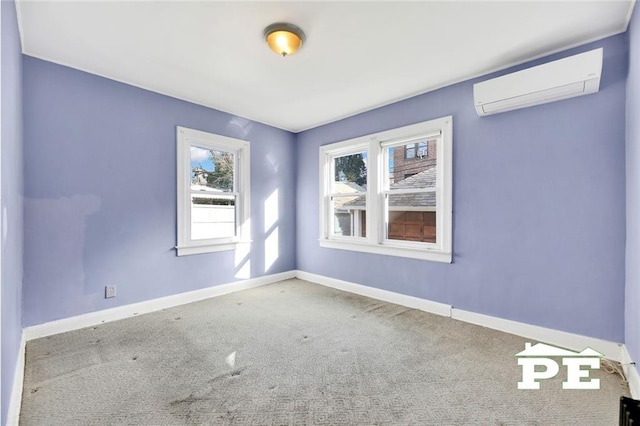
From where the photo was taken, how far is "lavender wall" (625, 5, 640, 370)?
74.1 inches

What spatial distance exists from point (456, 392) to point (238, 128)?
12.6 feet

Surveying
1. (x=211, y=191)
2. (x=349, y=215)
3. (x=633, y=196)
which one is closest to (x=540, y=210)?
(x=633, y=196)

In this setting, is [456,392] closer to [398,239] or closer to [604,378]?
[604,378]

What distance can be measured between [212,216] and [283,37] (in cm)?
246

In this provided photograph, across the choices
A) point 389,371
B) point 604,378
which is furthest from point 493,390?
point 604,378

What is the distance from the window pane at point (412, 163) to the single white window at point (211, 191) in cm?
203

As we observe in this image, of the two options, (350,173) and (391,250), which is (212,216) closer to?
(350,173)

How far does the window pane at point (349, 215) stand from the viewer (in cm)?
413

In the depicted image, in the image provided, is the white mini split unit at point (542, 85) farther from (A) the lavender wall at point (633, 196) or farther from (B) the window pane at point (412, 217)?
(B) the window pane at point (412, 217)

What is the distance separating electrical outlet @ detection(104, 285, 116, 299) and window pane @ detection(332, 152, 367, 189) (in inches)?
117

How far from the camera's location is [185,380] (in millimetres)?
1965

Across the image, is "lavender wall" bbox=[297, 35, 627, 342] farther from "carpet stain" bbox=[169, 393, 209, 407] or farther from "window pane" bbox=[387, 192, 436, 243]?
"carpet stain" bbox=[169, 393, 209, 407]

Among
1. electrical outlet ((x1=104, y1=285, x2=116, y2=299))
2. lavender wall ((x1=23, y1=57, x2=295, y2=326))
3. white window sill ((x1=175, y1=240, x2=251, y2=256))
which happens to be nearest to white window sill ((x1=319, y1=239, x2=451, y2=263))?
white window sill ((x1=175, y1=240, x2=251, y2=256))

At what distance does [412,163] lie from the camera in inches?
141
